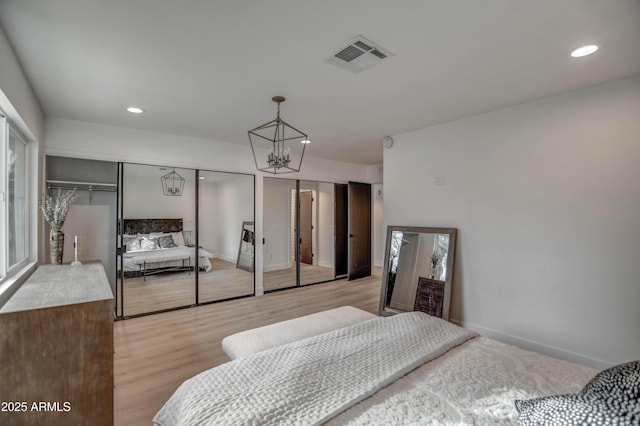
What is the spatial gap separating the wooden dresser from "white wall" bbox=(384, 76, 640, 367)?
346 centimetres

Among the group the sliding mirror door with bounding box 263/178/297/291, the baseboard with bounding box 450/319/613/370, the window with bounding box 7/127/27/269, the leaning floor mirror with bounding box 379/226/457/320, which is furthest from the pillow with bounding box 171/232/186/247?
the baseboard with bounding box 450/319/613/370

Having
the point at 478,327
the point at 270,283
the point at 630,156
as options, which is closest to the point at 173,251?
the point at 270,283

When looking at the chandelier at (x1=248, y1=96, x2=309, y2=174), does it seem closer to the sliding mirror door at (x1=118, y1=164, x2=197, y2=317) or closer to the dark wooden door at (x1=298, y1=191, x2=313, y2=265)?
the dark wooden door at (x1=298, y1=191, x2=313, y2=265)

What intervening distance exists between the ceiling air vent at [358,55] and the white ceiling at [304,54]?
0.05m

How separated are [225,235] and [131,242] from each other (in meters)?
1.27

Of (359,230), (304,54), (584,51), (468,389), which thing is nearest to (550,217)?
(584,51)

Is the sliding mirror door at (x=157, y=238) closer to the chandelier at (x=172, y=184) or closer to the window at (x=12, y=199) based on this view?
the chandelier at (x=172, y=184)

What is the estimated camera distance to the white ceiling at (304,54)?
1.66m

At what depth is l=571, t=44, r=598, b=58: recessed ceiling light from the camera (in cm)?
204

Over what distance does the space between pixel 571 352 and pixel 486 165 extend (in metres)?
1.99

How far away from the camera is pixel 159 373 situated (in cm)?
254

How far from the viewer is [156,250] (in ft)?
13.8

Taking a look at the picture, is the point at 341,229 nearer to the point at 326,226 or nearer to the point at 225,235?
the point at 326,226

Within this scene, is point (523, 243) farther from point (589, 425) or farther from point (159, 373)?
point (159, 373)
